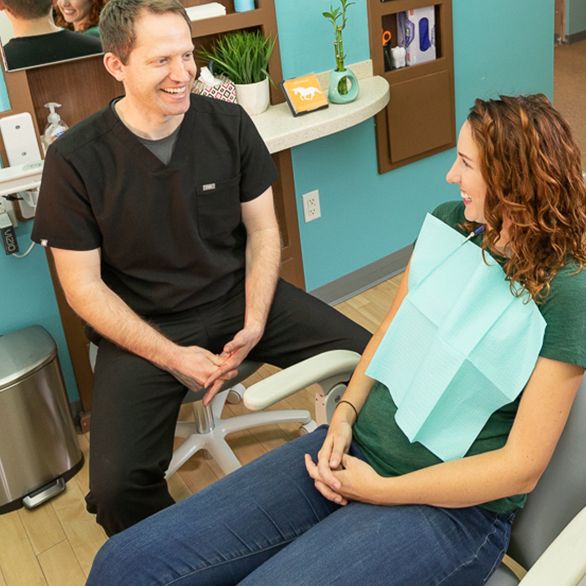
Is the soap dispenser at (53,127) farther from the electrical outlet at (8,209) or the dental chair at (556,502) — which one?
the dental chair at (556,502)

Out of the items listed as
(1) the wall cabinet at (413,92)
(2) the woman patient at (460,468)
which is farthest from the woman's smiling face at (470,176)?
(1) the wall cabinet at (413,92)

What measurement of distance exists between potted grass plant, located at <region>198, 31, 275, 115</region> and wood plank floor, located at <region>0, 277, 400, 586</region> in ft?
3.06

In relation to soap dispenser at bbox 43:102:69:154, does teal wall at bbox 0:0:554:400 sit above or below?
below

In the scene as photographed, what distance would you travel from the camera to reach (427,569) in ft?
3.86

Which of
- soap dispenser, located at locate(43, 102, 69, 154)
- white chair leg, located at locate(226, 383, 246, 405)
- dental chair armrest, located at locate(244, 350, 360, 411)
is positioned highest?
soap dispenser, located at locate(43, 102, 69, 154)

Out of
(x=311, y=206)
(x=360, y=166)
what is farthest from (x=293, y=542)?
(x=360, y=166)

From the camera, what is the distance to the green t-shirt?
3.78ft

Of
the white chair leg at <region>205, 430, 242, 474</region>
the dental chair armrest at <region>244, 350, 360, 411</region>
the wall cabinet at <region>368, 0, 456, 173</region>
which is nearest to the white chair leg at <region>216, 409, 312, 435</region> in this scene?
the white chair leg at <region>205, 430, 242, 474</region>

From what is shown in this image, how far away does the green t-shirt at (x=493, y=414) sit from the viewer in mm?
1153

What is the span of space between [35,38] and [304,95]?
A: 806 mm

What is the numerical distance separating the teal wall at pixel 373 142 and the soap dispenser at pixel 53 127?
0.77m

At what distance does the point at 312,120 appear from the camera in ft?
7.84

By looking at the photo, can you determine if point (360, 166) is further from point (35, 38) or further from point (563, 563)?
point (563, 563)

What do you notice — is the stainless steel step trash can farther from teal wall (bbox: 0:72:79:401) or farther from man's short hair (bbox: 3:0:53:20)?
man's short hair (bbox: 3:0:53:20)
